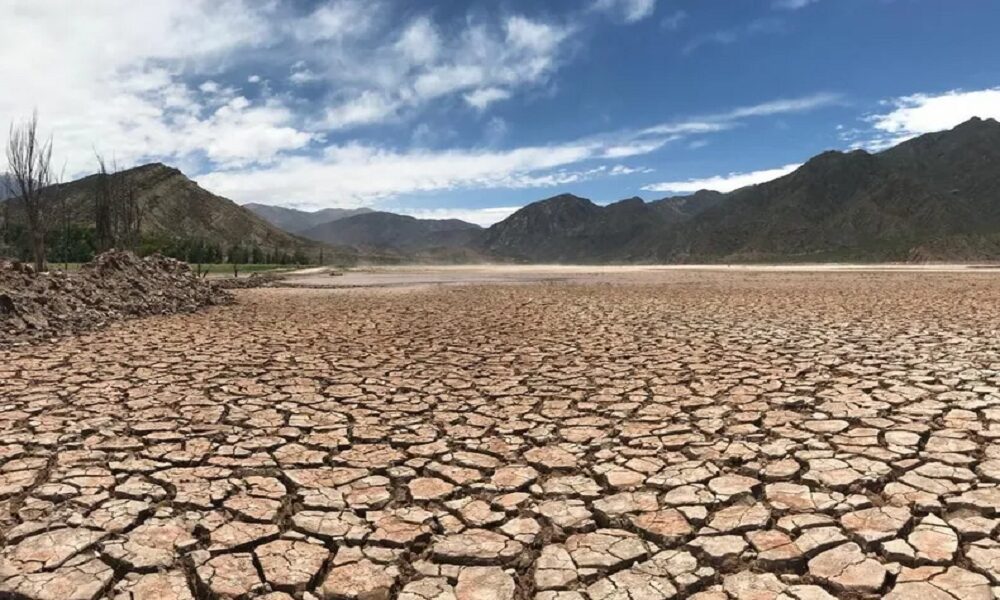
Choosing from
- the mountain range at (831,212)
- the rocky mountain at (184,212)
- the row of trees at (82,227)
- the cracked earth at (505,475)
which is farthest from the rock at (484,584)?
the rocky mountain at (184,212)

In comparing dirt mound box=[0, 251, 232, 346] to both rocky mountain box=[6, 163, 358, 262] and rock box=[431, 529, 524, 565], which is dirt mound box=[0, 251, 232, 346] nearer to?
rock box=[431, 529, 524, 565]

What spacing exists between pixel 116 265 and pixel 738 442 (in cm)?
1600

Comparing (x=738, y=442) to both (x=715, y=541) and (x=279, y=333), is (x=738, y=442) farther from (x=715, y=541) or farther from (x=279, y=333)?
(x=279, y=333)

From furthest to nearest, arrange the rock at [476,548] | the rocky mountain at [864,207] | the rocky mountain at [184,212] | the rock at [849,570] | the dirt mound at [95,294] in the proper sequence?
the rocky mountain at [864,207]
the rocky mountain at [184,212]
the dirt mound at [95,294]
the rock at [476,548]
the rock at [849,570]

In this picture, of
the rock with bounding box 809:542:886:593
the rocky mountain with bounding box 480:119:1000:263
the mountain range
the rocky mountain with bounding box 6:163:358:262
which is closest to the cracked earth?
the rock with bounding box 809:542:886:593

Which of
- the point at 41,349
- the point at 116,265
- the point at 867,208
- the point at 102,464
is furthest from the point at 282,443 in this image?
the point at 867,208

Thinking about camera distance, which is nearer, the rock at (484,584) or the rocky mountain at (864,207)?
the rock at (484,584)

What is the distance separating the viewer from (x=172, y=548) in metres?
2.96

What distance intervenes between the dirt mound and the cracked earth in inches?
97.9

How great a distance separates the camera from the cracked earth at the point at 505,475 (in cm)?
272

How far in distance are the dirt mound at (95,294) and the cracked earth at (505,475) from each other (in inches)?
97.9

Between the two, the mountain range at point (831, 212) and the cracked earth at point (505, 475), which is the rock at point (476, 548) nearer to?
the cracked earth at point (505, 475)

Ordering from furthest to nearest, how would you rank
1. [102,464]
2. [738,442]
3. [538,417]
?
[538,417]
[738,442]
[102,464]

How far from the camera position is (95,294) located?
13086 millimetres
